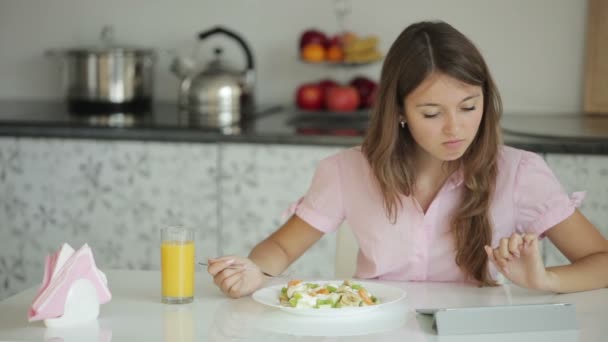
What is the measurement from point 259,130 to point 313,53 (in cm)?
53

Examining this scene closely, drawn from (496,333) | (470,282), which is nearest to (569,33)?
(470,282)

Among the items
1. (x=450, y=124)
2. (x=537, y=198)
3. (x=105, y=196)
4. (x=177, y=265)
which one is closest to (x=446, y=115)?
(x=450, y=124)

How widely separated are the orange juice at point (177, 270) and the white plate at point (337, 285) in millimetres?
106

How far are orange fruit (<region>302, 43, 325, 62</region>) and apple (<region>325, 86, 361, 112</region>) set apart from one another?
11 cm

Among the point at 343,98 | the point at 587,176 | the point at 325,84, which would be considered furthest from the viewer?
the point at 325,84

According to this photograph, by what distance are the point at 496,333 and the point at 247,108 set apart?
70.9 inches

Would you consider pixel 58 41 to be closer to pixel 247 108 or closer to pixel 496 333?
pixel 247 108

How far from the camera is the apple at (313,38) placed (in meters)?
3.13

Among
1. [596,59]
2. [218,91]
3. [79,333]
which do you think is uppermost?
[596,59]

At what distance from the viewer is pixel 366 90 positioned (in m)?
3.13

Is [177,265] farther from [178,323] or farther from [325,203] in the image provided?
[325,203]

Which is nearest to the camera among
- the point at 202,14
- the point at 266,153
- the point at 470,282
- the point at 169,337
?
the point at 169,337

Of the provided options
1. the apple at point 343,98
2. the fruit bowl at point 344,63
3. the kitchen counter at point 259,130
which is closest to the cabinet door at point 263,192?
the kitchen counter at point 259,130

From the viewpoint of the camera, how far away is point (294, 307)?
4.58 feet
